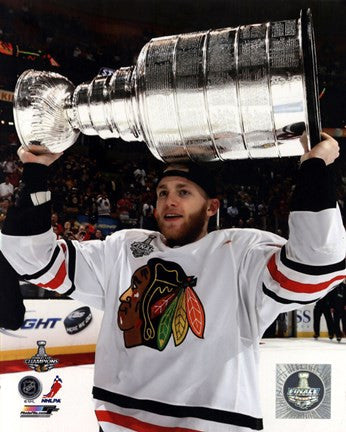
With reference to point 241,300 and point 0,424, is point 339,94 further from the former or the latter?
point 0,424

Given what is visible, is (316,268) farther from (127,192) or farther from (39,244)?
(127,192)

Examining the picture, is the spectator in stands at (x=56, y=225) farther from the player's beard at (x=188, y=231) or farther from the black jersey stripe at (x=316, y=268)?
the black jersey stripe at (x=316, y=268)

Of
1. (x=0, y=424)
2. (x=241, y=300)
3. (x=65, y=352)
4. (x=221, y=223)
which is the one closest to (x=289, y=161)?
(x=221, y=223)

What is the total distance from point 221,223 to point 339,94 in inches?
24.7

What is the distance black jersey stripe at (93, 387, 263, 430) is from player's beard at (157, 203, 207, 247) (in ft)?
1.33

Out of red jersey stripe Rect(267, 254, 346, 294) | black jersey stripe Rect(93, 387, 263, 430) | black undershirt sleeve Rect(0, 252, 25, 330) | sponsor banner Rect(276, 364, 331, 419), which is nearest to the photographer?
red jersey stripe Rect(267, 254, 346, 294)

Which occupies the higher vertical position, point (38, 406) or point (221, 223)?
point (221, 223)

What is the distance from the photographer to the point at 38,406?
7.25 ft

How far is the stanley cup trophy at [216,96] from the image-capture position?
957 millimetres

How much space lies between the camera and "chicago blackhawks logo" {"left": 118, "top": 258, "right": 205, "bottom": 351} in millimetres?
1264

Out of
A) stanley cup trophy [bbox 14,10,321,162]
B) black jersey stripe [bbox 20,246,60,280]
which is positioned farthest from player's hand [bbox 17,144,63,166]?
black jersey stripe [bbox 20,246,60,280]

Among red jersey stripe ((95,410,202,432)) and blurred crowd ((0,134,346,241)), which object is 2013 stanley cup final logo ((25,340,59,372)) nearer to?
blurred crowd ((0,134,346,241))

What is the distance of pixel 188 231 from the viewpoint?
1330mm

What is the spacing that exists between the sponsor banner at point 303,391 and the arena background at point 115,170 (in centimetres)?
1
